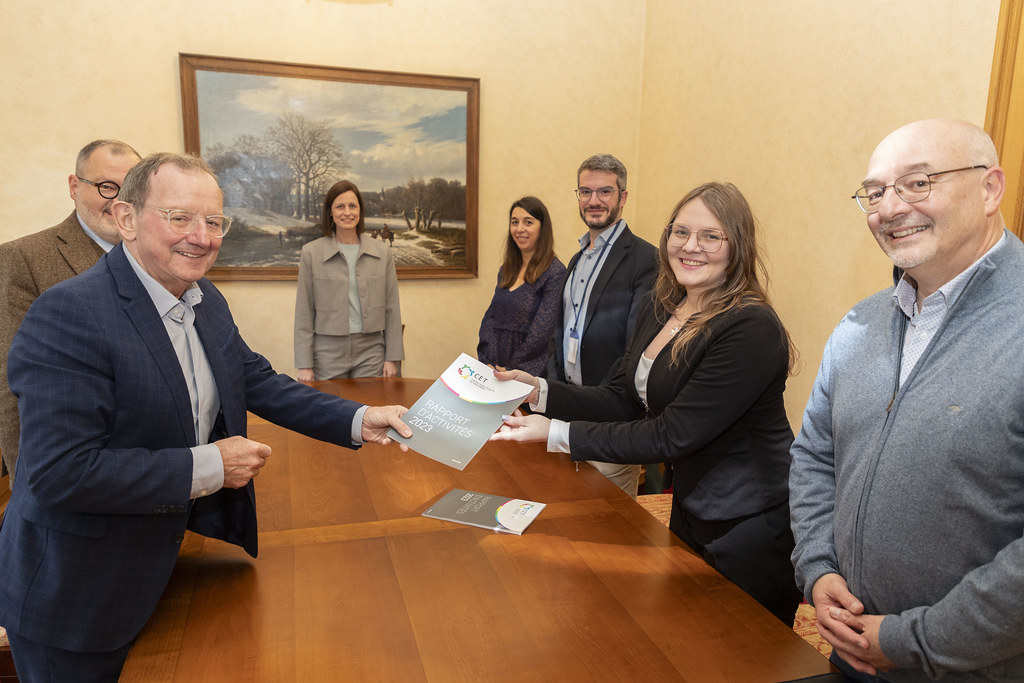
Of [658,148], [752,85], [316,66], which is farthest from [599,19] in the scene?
[316,66]

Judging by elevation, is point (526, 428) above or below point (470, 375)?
below

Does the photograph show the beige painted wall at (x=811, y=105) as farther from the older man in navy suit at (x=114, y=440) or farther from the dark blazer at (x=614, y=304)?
the older man in navy suit at (x=114, y=440)

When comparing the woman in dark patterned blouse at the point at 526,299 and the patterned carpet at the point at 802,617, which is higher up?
the woman in dark patterned blouse at the point at 526,299

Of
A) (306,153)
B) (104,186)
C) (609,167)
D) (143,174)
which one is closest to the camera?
(143,174)

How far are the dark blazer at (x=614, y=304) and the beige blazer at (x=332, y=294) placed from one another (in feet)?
5.16

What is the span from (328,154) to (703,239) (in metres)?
3.84

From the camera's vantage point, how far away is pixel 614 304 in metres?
3.20

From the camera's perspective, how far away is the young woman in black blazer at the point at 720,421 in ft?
6.13

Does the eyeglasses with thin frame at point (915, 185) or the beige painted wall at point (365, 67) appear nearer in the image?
the eyeglasses with thin frame at point (915, 185)

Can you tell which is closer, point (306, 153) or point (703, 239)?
point (703, 239)

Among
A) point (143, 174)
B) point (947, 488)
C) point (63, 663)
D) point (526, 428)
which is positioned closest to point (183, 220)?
point (143, 174)

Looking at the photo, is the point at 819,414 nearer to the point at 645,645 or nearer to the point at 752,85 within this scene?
the point at 645,645

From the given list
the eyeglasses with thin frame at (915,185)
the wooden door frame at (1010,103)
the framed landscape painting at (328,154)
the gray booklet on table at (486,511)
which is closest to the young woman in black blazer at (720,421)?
the gray booklet on table at (486,511)

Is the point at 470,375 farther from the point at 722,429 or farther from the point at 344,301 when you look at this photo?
the point at 344,301
